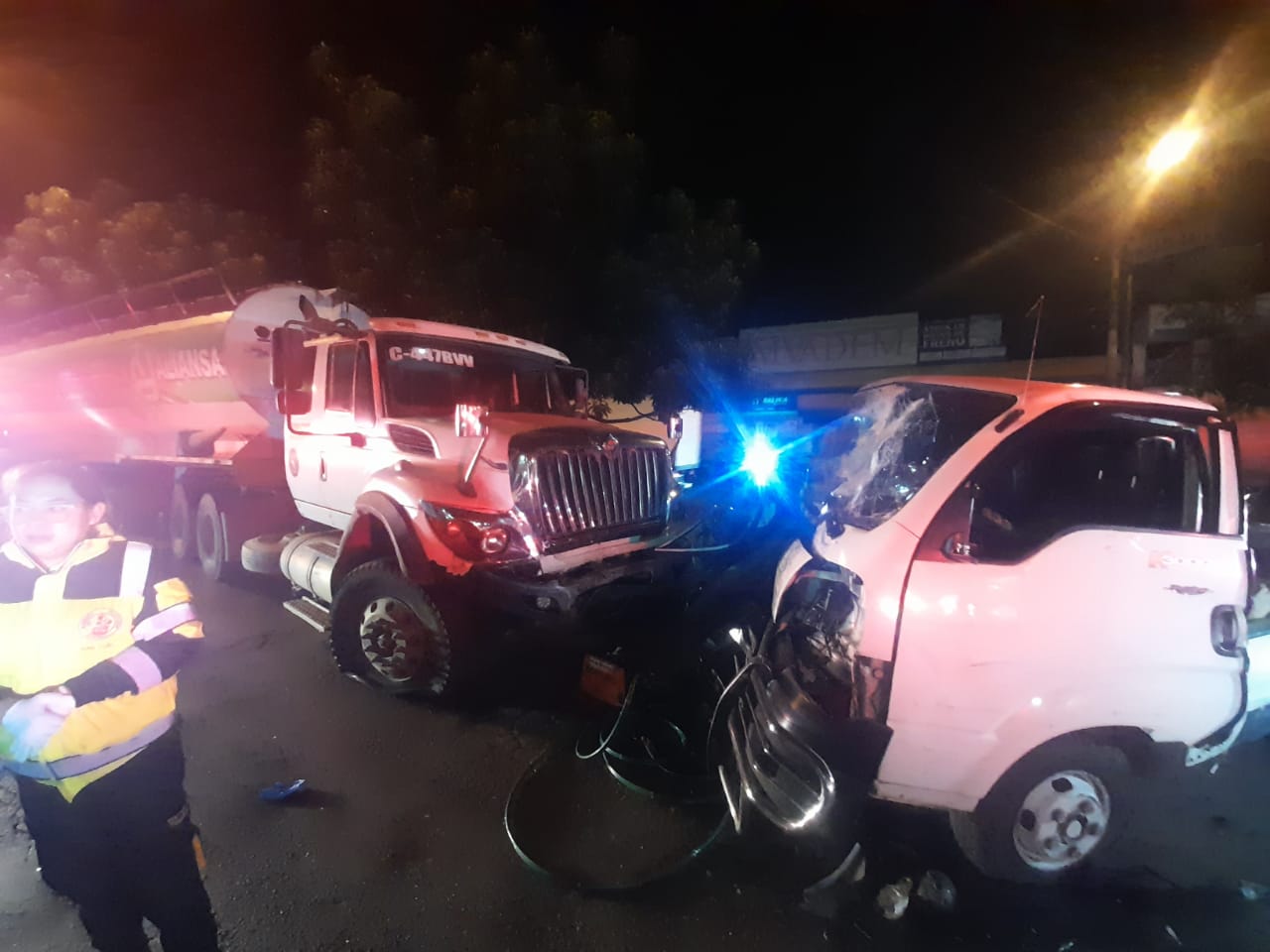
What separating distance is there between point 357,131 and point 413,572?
7921 millimetres

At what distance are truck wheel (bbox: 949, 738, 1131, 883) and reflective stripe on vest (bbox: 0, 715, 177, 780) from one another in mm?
3131

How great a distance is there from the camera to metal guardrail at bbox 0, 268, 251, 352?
325 inches

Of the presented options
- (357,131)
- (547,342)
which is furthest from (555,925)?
(357,131)

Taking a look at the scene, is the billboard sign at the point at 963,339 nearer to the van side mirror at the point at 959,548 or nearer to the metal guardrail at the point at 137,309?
the metal guardrail at the point at 137,309

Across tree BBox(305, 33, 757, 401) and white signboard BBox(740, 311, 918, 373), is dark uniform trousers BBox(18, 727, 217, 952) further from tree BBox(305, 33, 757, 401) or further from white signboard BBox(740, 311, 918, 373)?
white signboard BBox(740, 311, 918, 373)

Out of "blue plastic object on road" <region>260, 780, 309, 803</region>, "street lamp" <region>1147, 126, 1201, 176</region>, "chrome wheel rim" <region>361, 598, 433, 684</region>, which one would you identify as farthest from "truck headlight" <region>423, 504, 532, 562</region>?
"street lamp" <region>1147, 126, 1201, 176</region>

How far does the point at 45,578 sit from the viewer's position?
7.15 ft

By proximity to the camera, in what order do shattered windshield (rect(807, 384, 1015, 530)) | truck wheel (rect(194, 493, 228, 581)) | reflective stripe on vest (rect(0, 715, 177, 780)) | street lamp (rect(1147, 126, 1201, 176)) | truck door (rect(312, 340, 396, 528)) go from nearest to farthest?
reflective stripe on vest (rect(0, 715, 177, 780)) → shattered windshield (rect(807, 384, 1015, 530)) → truck door (rect(312, 340, 396, 528)) → truck wheel (rect(194, 493, 228, 581)) → street lamp (rect(1147, 126, 1201, 176))

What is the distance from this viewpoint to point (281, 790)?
12.6 ft

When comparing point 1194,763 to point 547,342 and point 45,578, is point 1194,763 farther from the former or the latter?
point 547,342

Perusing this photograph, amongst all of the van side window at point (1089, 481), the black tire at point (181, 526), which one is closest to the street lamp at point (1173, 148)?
the van side window at point (1089, 481)

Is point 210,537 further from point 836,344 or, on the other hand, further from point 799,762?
point 836,344

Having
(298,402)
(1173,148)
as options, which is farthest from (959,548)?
(1173,148)

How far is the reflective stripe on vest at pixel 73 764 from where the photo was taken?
2.08 meters
